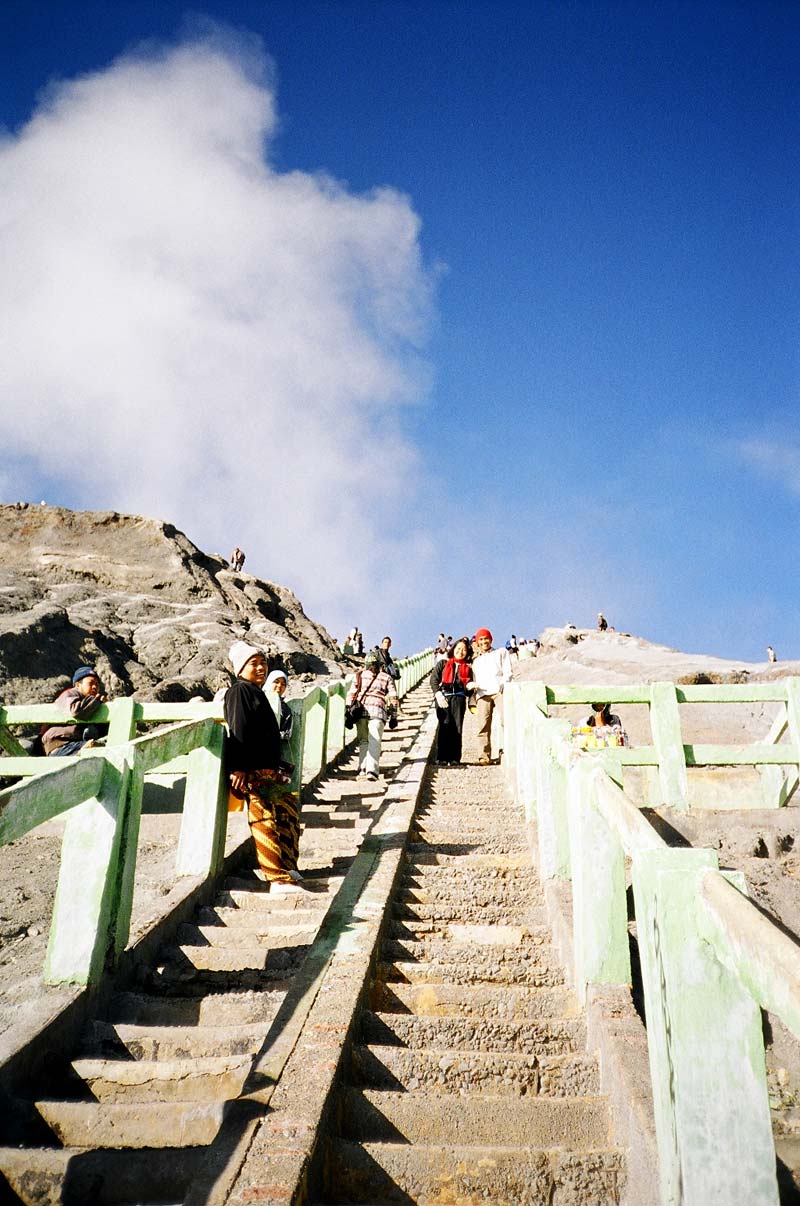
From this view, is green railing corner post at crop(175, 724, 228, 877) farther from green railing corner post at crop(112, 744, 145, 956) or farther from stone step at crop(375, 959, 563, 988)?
stone step at crop(375, 959, 563, 988)

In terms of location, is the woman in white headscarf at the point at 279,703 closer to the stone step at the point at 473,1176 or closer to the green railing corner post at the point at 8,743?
the green railing corner post at the point at 8,743

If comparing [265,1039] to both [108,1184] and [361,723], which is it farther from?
[361,723]

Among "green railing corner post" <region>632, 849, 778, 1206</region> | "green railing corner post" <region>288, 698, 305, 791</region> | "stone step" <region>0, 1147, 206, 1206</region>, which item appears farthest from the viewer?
"green railing corner post" <region>288, 698, 305, 791</region>

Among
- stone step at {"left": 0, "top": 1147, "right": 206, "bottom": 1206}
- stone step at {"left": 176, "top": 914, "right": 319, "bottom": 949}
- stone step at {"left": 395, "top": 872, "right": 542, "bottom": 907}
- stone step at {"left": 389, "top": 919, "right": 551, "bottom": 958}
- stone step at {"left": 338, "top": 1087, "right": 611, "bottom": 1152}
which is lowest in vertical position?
stone step at {"left": 0, "top": 1147, "right": 206, "bottom": 1206}

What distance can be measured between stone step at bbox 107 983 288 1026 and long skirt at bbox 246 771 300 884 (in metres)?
1.38

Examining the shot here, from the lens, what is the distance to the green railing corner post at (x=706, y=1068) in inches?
61.3

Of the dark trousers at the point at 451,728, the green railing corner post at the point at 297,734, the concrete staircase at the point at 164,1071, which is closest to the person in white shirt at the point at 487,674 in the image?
the dark trousers at the point at 451,728

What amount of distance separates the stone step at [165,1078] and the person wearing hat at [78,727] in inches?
113

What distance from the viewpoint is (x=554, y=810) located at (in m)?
4.53

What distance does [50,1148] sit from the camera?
2.38 meters

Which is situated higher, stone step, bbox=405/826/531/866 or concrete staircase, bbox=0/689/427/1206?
stone step, bbox=405/826/531/866

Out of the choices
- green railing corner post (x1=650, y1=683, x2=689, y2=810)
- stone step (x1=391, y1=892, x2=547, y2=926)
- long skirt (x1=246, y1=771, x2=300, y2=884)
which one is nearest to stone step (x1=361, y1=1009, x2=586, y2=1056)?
stone step (x1=391, y1=892, x2=547, y2=926)

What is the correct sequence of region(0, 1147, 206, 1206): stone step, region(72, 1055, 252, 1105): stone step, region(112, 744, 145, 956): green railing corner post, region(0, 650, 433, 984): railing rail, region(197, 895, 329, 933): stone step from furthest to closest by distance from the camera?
region(197, 895, 329, 933): stone step → region(112, 744, 145, 956): green railing corner post → region(0, 650, 433, 984): railing rail → region(72, 1055, 252, 1105): stone step → region(0, 1147, 206, 1206): stone step

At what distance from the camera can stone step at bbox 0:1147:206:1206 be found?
227 cm
